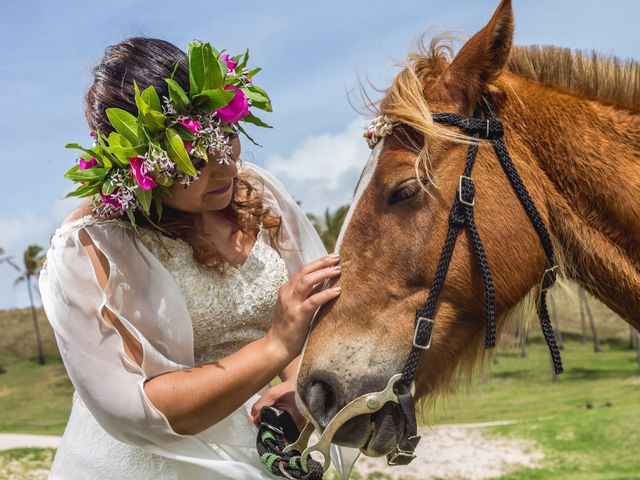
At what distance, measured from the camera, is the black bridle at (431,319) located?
2.79 m

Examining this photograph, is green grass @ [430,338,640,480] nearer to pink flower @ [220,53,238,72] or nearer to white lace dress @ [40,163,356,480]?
white lace dress @ [40,163,356,480]

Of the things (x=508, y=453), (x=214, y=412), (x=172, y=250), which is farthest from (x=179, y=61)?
(x=508, y=453)

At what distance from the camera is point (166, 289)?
2986mm

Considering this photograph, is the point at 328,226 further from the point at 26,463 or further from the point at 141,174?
the point at 141,174

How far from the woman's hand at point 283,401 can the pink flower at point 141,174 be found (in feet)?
3.39

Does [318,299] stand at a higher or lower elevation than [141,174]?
lower

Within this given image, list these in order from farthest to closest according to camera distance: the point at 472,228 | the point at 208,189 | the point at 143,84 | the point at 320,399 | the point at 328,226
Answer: the point at 328,226 → the point at 208,189 → the point at 143,84 → the point at 472,228 → the point at 320,399

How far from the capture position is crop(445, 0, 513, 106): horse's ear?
283 cm

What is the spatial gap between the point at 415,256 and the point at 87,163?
4.73ft

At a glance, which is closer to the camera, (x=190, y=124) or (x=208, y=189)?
(x=190, y=124)

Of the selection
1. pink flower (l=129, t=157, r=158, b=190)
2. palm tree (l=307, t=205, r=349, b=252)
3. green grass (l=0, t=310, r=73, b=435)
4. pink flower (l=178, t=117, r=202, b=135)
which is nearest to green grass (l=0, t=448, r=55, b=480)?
pink flower (l=129, t=157, r=158, b=190)

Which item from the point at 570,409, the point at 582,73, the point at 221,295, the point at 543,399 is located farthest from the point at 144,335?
the point at 543,399

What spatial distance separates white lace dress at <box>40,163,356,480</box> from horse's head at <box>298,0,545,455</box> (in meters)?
0.34

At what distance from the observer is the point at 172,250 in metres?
3.17
